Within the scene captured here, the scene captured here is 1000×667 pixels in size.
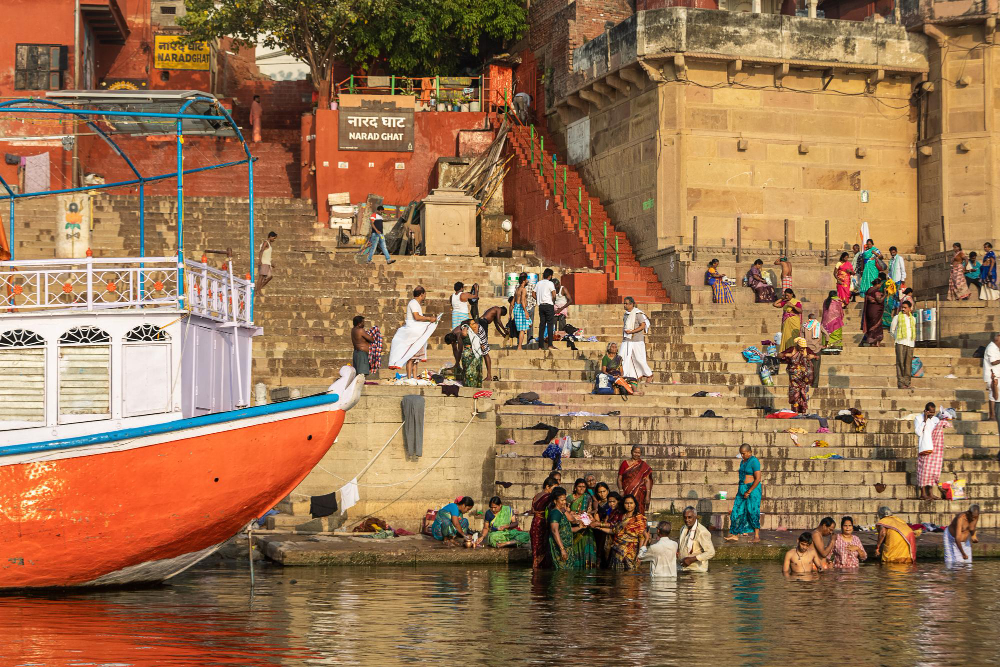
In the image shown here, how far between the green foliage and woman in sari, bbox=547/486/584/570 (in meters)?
19.0

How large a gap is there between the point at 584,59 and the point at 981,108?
745 centimetres

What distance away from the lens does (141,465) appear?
1244cm

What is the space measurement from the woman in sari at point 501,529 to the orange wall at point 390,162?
16.5 metres

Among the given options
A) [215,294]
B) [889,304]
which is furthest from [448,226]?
[215,294]

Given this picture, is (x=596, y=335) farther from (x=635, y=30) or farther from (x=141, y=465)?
(x=141, y=465)

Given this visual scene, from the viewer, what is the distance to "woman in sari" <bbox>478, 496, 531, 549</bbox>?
48.1ft

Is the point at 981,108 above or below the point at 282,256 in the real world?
above

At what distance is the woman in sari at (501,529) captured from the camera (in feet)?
48.1

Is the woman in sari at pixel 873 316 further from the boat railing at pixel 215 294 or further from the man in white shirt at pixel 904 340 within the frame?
the boat railing at pixel 215 294

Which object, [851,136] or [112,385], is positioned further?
[851,136]

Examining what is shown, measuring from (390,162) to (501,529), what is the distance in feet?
58.1

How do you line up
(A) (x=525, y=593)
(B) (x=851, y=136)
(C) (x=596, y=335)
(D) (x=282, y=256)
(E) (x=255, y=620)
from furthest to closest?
(B) (x=851, y=136)
(D) (x=282, y=256)
(C) (x=596, y=335)
(A) (x=525, y=593)
(E) (x=255, y=620)

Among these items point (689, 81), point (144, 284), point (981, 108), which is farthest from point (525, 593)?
point (981, 108)

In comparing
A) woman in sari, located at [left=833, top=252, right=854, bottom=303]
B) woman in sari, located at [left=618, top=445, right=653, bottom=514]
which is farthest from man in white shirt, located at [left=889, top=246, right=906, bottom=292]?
woman in sari, located at [left=618, top=445, right=653, bottom=514]
